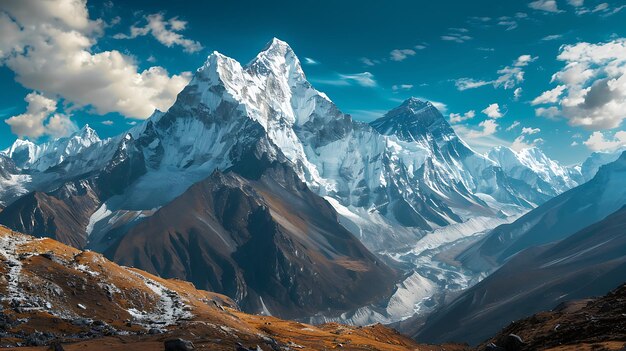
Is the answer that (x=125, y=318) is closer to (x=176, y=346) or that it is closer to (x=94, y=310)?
(x=94, y=310)

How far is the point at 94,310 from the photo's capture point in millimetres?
116188

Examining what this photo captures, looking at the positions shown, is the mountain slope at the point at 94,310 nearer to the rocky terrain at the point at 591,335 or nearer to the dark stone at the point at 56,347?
the dark stone at the point at 56,347

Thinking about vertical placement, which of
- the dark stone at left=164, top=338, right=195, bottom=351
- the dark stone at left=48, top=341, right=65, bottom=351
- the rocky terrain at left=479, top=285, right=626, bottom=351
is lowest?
the rocky terrain at left=479, top=285, right=626, bottom=351

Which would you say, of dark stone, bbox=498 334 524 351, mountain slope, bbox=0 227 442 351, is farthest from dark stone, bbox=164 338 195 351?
dark stone, bbox=498 334 524 351

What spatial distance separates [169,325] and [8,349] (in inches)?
1489

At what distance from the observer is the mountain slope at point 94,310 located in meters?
94.9

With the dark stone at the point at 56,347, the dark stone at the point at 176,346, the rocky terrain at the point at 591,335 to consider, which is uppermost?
the dark stone at the point at 56,347

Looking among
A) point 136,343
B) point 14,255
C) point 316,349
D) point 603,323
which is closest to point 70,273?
point 14,255

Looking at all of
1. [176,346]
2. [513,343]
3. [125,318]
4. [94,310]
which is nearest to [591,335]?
[513,343]

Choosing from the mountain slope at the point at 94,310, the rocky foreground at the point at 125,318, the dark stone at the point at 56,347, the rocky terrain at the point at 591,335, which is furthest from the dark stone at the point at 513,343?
the dark stone at the point at 56,347

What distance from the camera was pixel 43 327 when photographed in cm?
9881

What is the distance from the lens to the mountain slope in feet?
311

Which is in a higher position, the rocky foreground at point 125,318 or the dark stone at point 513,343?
the rocky foreground at point 125,318

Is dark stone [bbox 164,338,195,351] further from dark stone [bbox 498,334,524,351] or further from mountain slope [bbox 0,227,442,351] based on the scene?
dark stone [bbox 498,334,524,351]
